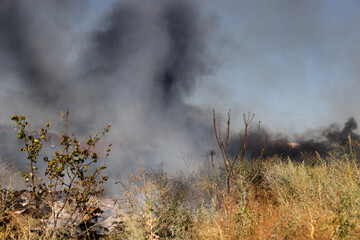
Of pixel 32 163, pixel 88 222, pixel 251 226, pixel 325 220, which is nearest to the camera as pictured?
pixel 325 220

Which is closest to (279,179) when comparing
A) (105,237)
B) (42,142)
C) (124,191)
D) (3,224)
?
(124,191)

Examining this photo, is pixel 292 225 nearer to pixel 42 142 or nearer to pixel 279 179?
pixel 279 179

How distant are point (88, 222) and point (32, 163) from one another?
2028 mm

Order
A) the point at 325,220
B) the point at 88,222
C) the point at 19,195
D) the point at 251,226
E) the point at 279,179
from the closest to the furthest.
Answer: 1. the point at 325,220
2. the point at 251,226
3. the point at 88,222
4. the point at 19,195
5. the point at 279,179

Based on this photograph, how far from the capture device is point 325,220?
299cm

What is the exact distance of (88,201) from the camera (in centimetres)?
625

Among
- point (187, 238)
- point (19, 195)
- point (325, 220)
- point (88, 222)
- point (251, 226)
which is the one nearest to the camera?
point (325, 220)

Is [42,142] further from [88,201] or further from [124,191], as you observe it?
[124,191]

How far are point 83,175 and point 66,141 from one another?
966 mm

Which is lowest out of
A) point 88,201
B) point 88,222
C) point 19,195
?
point 88,222

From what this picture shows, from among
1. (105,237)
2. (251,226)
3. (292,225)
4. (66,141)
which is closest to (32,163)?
(66,141)

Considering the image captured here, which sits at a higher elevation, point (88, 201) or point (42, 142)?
point (42, 142)

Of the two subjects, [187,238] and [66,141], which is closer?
[187,238]

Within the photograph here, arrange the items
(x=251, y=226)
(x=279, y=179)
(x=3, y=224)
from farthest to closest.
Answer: (x=279, y=179)
(x=3, y=224)
(x=251, y=226)
